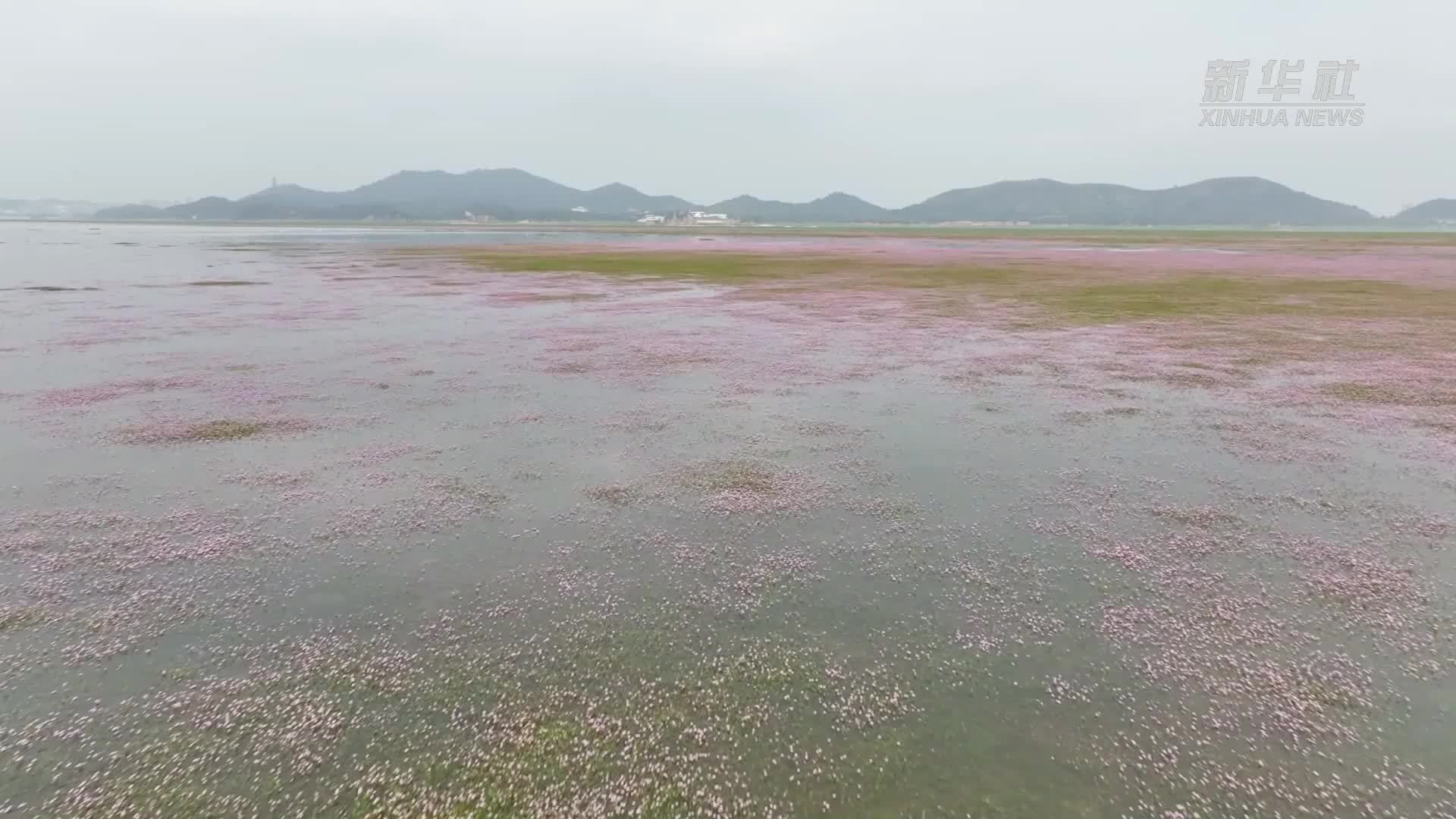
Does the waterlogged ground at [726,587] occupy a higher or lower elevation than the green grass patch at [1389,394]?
lower

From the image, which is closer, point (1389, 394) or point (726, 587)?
point (726, 587)

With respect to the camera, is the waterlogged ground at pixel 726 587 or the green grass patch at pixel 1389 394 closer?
the waterlogged ground at pixel 726 587

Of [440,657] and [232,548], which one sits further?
[232,548]

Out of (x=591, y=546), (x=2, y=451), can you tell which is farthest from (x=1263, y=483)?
(x=2, y=451)

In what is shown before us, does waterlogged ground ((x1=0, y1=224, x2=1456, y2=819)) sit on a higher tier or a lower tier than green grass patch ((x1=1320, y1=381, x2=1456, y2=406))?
lower

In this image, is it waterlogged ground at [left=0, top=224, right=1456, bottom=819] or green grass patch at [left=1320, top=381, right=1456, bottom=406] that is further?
green grass patch at [left=1320, top=381, right=1456, bottom=406]

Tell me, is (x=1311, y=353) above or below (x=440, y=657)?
above

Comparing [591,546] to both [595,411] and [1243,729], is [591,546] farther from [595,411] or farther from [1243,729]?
[1243,729]

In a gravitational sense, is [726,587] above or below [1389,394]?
below
